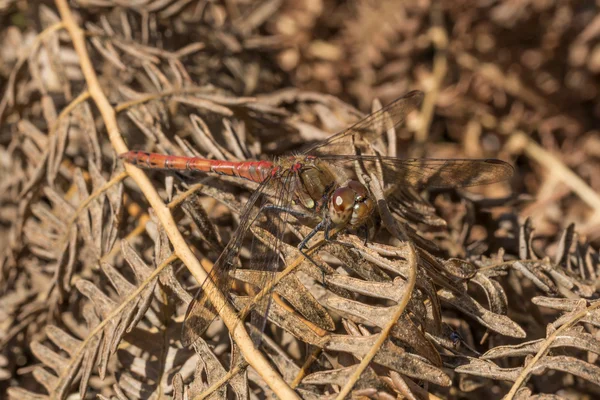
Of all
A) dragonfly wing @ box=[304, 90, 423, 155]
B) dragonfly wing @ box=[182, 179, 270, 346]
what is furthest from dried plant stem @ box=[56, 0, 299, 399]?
dragonfly wing @ box=[304, 90, 423, 155]

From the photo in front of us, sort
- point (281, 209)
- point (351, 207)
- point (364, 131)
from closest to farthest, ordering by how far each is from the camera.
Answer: point (351, 207), point (281, 209), point (364, 131)

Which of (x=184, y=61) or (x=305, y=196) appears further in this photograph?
(x=184, y=61)

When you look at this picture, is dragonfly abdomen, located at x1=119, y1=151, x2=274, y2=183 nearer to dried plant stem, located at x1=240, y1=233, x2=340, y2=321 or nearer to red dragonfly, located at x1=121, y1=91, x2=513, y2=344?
red dragonfly, located at x1=121, y1=91, x2=513, y2=344

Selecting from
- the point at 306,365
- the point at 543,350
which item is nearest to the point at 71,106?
the point at 306,365

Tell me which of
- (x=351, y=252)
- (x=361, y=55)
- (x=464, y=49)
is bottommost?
(x=351, y=252)

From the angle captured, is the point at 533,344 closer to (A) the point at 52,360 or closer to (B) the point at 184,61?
(A) the point at 52,360

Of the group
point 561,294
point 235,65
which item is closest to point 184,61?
point 235,65

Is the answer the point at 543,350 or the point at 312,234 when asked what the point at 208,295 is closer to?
the point at 312,234
